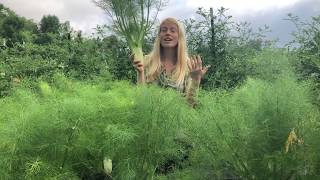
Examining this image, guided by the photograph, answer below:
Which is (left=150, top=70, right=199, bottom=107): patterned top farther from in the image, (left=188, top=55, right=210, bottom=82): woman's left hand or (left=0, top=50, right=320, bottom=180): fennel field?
(left=0, top=50, right=320, bottom=180): fennel field

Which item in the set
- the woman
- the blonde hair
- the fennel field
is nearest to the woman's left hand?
the woman

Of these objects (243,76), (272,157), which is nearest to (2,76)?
(243,76)

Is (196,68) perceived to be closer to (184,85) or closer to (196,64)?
(196,64)

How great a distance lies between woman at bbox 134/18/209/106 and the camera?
9.83 feet

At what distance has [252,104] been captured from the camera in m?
2.37

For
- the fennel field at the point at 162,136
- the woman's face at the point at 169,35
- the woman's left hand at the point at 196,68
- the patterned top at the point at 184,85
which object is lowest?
the fennel field at the point at 162,136

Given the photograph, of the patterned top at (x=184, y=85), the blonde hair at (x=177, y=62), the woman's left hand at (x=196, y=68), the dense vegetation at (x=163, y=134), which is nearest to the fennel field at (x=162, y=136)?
the dense vegetation at (x=163, y=134)

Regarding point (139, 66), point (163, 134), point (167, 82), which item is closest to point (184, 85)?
point (167, 82)

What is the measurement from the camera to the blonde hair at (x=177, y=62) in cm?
310

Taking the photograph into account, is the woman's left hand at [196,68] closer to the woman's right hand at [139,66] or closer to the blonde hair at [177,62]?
the blonde hair at [177,62]

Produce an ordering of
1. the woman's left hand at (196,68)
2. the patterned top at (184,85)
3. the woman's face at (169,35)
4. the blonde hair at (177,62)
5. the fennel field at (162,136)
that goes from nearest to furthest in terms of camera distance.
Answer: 1. the fennel field at (162,136)
2. the patterned top at (184,85)
3. the woman's left hand at (196,68)
4. the blonde hair at (177,62)
5. the woman's face at (169,35)

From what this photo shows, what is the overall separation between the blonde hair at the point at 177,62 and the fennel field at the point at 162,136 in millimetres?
631

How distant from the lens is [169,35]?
3.23 meters

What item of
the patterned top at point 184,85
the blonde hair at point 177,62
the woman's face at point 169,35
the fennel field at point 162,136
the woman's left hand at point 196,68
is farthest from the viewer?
the woman's face at point 169,35
